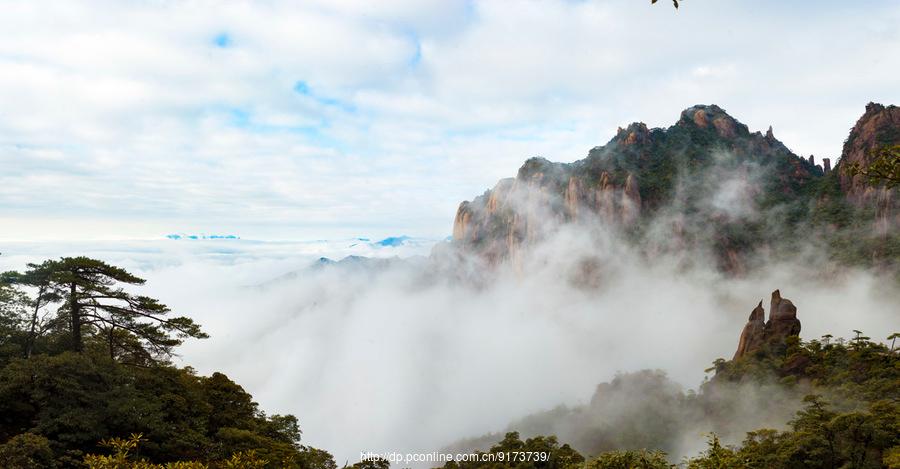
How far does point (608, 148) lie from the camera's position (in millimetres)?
193250

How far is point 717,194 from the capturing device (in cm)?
16462

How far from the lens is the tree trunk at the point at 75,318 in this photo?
89.5 ft

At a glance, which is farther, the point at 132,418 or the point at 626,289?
the point at 626,289

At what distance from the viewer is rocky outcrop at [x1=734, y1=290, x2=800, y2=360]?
235ft

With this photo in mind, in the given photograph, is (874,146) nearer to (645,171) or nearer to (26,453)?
(645,171)

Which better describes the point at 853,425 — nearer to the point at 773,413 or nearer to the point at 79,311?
the point at 773,413

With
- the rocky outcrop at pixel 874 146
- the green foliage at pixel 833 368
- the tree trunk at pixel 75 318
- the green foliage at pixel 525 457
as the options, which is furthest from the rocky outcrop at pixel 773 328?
the tree trunk at pixel 75 318

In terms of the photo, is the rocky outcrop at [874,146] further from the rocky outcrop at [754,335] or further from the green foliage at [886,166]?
the green foliage at [886,166]

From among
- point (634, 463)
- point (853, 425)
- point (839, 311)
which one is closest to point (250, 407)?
point (634, 463)

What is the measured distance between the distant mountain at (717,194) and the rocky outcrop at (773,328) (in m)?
63.2

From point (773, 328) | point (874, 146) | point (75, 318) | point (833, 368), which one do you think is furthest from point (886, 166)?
point (874, 146)

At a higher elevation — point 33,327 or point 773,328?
point 33,327

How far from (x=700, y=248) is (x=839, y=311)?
46.9 metres

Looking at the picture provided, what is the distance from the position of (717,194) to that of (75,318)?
186m
